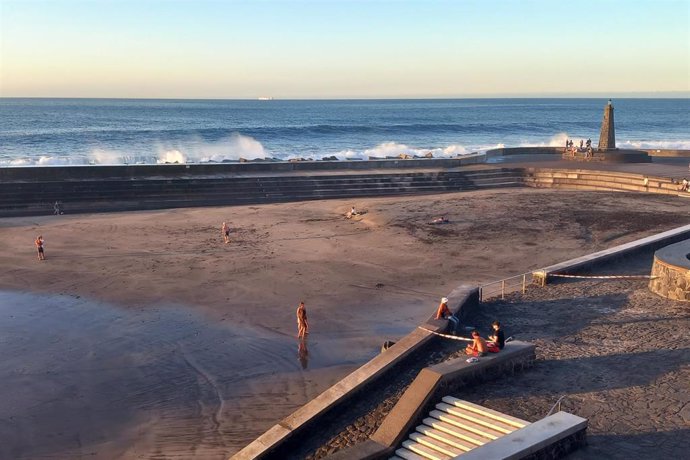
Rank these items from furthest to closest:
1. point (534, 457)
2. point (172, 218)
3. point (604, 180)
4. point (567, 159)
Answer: point (567, 159)
point (604, 180)
point (172, 218)
point (534, 457)

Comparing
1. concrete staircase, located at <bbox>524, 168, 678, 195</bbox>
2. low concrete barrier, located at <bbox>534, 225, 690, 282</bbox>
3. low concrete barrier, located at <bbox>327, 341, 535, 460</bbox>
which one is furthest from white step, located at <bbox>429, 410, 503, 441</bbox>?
concrete staircase, located at <bbox>524, 168, 678, 195</bbox>

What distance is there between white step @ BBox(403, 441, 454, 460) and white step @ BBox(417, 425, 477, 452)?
22 centimetres

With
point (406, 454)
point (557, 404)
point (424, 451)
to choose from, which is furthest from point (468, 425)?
point (557, 404)

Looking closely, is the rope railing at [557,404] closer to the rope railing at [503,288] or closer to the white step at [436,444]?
the white step at [436,444]

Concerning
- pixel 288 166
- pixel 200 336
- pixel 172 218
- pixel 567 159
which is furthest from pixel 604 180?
pixel 200 336

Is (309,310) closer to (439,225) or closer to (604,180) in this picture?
(439,225)

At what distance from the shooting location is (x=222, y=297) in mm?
16094

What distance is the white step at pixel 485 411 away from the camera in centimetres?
823

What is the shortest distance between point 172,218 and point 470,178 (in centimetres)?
1617

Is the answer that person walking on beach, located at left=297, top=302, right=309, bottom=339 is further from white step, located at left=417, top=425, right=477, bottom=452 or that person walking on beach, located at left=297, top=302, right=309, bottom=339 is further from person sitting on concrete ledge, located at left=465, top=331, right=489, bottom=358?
white step, located at left=417, top=425, right=477, bottom=452

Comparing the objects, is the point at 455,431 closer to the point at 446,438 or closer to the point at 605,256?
the point at 446,438

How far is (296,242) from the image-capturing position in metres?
21.5

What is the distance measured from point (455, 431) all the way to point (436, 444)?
1.12ft

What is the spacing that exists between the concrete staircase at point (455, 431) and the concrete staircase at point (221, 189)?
22330mm
